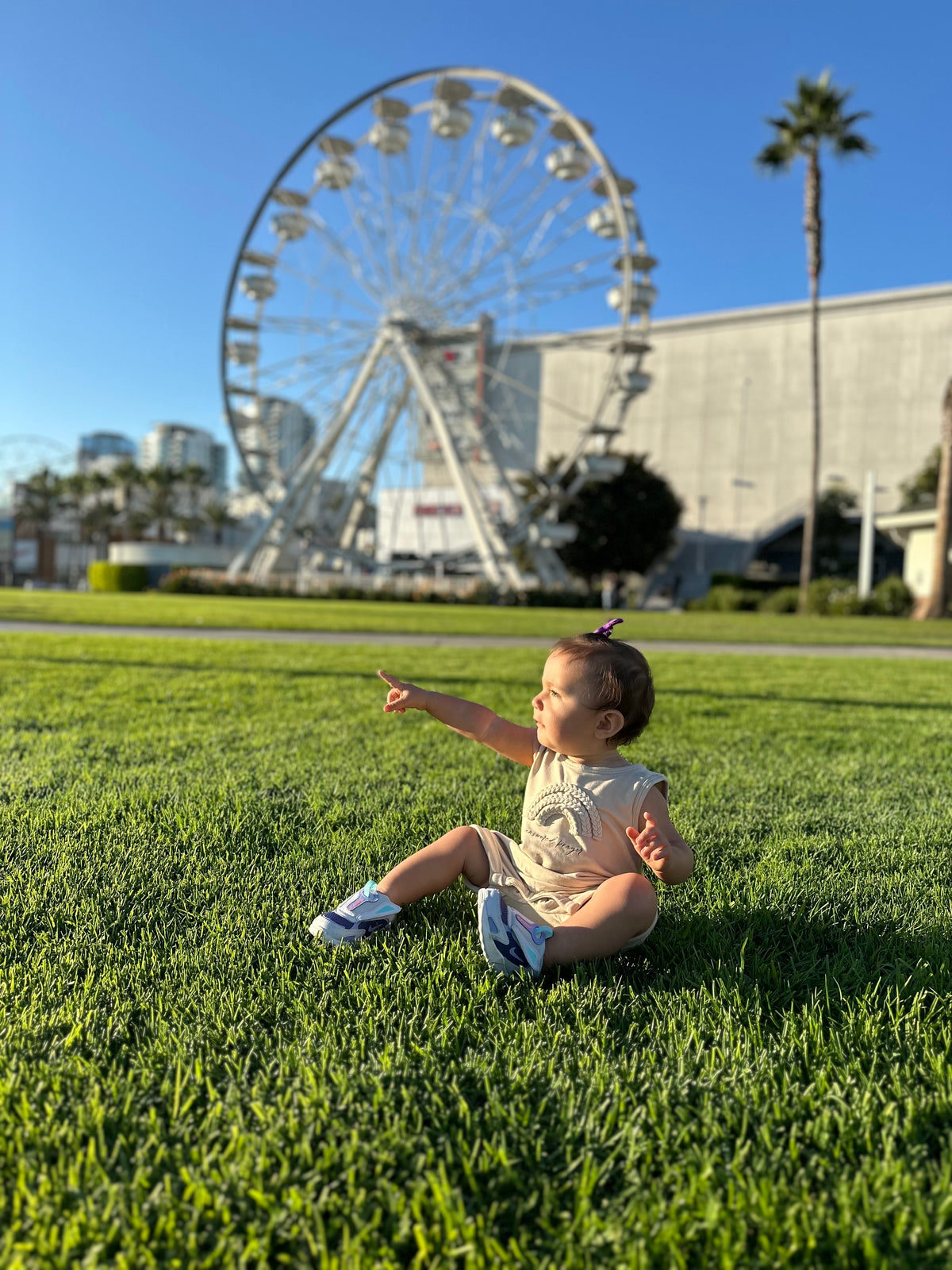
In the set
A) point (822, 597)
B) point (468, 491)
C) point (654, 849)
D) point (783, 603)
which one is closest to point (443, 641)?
point (654, 849)

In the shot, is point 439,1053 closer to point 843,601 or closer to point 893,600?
point 843,601

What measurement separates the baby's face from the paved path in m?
8.85

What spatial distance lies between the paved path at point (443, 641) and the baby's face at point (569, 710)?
8.85 m

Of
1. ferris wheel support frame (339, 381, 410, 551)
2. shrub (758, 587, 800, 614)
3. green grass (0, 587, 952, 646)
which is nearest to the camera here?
green grass (0, 587, 952, 646)

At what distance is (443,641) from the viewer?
1271cm

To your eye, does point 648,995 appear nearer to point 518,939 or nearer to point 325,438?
point 518,939

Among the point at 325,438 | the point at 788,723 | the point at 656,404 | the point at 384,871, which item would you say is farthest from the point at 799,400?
the point at 384,871

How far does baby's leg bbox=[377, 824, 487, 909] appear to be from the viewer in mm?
2207

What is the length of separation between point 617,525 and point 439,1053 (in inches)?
1823

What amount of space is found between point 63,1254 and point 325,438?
33.5 meters

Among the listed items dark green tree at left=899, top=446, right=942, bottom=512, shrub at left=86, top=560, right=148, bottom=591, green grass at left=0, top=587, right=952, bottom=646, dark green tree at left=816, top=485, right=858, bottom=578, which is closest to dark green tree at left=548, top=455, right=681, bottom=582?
dark green tree at left=816, top=485, right=858, bottom=578

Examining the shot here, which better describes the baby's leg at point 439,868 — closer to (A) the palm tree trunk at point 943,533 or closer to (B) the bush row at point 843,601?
(A) the palm tree trunk at point 943,533

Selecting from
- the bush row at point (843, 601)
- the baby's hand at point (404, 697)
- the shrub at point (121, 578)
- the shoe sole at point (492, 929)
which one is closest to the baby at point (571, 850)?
the shoe sole at point (492, 929)

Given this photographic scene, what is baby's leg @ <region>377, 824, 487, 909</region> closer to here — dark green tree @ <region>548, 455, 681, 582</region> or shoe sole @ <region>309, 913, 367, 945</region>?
shoe sole @ <region>309, 913, 367, 945</region>
